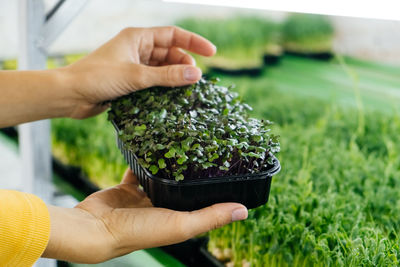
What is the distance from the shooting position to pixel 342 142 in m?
1.76

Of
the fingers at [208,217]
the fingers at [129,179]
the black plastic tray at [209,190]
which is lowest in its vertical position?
the fingers at [129,179]

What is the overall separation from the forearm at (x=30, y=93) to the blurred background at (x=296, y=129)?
604mm

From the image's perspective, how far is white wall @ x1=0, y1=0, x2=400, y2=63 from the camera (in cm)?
259

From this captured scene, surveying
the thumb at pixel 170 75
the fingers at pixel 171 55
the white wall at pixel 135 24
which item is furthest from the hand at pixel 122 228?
the white wall at pixel 135 24

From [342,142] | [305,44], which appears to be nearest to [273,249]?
[342,142]

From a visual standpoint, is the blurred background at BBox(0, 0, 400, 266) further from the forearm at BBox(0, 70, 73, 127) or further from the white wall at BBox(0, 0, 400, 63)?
the forearm at BBox(0, 70, 73, 127)

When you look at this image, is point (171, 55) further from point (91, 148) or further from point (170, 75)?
point (91, 148)

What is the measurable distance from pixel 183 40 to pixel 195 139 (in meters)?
0.69

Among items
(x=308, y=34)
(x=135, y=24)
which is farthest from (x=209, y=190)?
(x=308, y=34)

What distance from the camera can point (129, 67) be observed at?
4.33ft

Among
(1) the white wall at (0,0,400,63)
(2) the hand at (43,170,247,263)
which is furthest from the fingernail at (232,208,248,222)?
(1) the white wall at (0,0,400,63)

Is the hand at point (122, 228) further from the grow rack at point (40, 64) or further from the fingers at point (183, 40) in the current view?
the fingers at point (183, 40)

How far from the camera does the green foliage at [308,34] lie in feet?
9.93

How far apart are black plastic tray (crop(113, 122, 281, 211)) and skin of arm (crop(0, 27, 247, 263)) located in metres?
0.02
